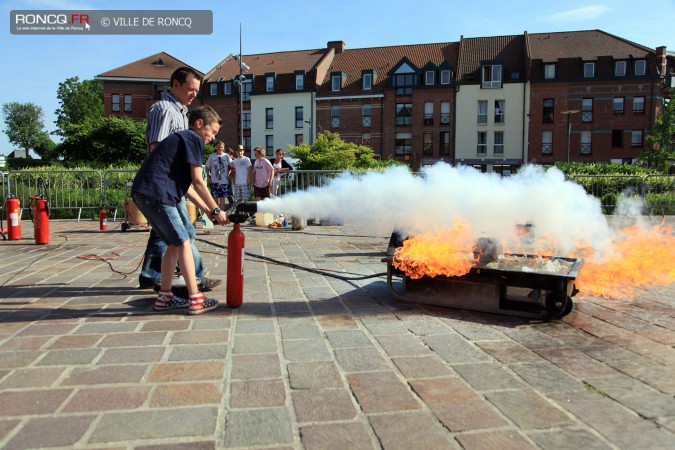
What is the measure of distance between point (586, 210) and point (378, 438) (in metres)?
4.25

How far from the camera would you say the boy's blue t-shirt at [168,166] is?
162 inches

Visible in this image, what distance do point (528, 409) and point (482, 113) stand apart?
1843 inches

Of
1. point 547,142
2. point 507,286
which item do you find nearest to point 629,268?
point 507,286

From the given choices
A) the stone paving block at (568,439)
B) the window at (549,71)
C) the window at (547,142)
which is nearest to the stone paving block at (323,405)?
the stone paving block at (568,439)

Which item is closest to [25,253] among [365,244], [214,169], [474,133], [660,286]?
[214,169]

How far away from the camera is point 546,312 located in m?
4.16

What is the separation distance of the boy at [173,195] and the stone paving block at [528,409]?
2.69 m

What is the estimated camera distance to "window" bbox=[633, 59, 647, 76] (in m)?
43.1

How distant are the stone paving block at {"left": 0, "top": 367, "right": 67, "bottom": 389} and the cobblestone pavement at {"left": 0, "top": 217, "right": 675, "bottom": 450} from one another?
0.01 meters

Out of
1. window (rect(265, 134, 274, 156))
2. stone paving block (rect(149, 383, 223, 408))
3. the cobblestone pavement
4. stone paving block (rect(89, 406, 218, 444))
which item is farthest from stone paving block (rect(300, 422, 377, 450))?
window (rect(265, 134, 274, 156))

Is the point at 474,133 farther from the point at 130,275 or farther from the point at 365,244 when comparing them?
the point at 130,275

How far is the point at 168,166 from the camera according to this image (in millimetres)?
4207

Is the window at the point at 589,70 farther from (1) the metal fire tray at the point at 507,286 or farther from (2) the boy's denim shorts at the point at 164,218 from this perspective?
(2) the boy's denim shorts at the point at 164,218

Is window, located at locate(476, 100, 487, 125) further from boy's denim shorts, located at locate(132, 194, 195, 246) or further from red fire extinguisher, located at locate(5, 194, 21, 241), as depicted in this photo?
boy's denim shorts, located at locate(132, 194, 195, 246)
